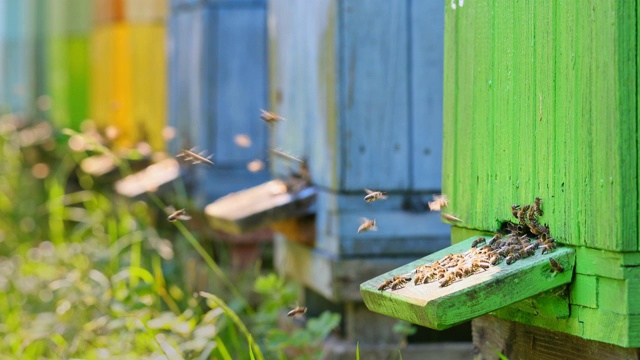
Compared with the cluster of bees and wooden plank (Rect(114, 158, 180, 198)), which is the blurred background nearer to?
wooden plank (Rect(114, 158, 180, 198))

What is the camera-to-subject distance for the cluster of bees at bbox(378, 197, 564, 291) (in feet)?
7.45

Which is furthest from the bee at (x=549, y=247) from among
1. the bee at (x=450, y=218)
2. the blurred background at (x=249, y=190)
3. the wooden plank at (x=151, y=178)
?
the wooden plank at (x=151, y=178)

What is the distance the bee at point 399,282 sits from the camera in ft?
7.75

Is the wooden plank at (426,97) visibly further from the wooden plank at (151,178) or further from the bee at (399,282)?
the wooden plank at (151,178)

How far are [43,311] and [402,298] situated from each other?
3372 mm

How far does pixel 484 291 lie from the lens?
217 centimetres

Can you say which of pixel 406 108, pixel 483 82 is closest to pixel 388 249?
pixel 406 108

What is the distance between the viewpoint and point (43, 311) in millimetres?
5238

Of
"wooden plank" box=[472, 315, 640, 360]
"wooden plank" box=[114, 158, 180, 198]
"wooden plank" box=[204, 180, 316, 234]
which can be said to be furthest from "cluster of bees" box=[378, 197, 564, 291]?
"wooden plank" box=[114, 158, 180, 198]

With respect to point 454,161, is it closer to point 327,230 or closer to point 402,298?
point 402,298

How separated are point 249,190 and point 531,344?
2.30 meters

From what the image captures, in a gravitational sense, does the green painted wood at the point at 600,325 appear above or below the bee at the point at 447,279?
below

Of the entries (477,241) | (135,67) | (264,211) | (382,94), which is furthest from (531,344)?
(135,67)

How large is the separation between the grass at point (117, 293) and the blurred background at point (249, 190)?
0.02 meters
